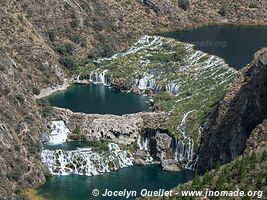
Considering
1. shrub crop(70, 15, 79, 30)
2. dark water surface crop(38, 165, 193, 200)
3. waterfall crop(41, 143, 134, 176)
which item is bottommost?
dark water surface crop(38, 165, 193, 200)

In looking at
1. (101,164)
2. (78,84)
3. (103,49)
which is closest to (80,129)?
(101,164)

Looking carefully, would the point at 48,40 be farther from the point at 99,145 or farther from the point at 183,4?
the point at 183,4

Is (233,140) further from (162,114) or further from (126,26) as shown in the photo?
(126,26)

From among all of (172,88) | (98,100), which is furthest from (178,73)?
(98,100)

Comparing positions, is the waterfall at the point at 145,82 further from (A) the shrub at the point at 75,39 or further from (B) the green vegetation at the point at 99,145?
(B) the green vegetation at the point at 99,145

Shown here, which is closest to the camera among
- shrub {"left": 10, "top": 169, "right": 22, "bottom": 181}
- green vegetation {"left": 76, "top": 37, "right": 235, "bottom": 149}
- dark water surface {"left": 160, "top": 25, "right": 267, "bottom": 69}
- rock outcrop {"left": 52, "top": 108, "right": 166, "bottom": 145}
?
shrub {"left": 10, "top": 169, "right": 22, "bottom": 181}

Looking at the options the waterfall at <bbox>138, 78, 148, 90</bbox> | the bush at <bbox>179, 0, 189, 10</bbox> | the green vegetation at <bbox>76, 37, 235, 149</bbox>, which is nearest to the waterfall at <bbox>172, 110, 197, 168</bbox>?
the green vegetation at <bbox>76, 37, 235, 149</bbox>

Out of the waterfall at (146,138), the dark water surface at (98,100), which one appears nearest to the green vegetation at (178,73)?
the waterfall at (146,138)

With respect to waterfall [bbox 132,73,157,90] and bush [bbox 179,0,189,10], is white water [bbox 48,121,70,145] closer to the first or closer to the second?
waterfall [bbox 132,73,157,90]
